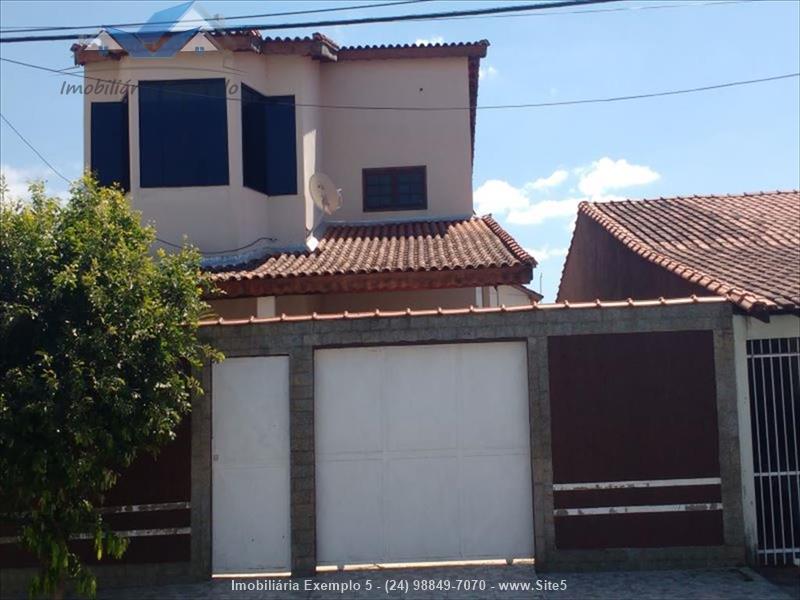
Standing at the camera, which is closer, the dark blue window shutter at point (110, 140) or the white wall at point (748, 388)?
the white wall at point (748, 388)

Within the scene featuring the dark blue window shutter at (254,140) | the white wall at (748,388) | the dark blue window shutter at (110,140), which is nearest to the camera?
the white wall at (748,388)

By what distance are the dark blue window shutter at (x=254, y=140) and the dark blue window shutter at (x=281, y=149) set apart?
82mm

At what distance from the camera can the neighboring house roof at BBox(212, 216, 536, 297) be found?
11734mm

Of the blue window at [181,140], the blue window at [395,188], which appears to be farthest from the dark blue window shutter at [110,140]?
the blue window at [395,188]

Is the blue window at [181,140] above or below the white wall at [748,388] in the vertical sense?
above

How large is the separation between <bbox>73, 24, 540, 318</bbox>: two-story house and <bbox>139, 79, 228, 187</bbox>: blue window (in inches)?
0.6

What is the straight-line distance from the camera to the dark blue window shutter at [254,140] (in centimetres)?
1353

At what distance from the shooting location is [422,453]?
8297mm

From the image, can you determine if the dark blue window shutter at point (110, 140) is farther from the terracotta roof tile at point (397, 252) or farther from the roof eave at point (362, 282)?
the roof eave at point (362, 282)

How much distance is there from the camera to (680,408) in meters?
8.20

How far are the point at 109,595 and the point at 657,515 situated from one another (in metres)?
5.24

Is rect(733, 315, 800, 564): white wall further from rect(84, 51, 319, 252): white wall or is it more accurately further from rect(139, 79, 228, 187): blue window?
rect(139, 79, 228, 187): blue window

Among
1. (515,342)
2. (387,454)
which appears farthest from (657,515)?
(387,454)

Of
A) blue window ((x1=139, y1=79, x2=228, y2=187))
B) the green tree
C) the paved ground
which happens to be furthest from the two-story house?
the paved ground
